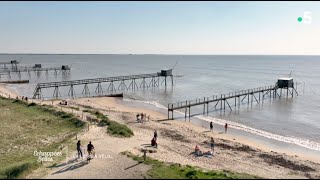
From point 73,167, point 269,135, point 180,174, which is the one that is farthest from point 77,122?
point 269,135

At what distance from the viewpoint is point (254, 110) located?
48594 mm

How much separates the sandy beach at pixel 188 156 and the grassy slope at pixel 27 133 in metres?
1.87

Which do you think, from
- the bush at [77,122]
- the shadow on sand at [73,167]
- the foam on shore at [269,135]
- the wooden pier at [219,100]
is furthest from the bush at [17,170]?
the wooden pier at [219,100]

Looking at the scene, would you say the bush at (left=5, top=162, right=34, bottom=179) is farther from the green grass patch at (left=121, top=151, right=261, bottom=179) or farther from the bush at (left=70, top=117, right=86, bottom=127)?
the bush at (left=70, top=117, right=86, bottom=127)

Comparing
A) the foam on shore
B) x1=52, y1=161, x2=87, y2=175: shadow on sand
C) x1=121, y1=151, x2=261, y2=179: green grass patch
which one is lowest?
the foam on shore

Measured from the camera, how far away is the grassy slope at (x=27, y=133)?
20344mm

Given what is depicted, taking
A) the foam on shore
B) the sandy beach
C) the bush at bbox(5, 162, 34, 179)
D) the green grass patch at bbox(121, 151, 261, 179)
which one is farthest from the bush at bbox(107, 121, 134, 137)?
the foam on shore

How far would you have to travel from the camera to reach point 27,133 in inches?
1123

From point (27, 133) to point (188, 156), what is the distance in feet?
44.5

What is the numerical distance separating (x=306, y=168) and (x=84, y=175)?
15220 mm

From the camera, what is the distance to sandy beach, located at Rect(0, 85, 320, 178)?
58.7ft

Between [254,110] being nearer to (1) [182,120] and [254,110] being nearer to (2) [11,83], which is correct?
(1) [182,120]

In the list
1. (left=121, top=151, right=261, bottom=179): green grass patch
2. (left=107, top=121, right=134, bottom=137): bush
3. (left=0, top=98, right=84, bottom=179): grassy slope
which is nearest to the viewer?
(left=121, top=151, right=261, bottom=179): green grass patch

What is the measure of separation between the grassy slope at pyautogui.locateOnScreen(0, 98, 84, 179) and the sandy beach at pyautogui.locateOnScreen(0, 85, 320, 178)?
187 centimetres
